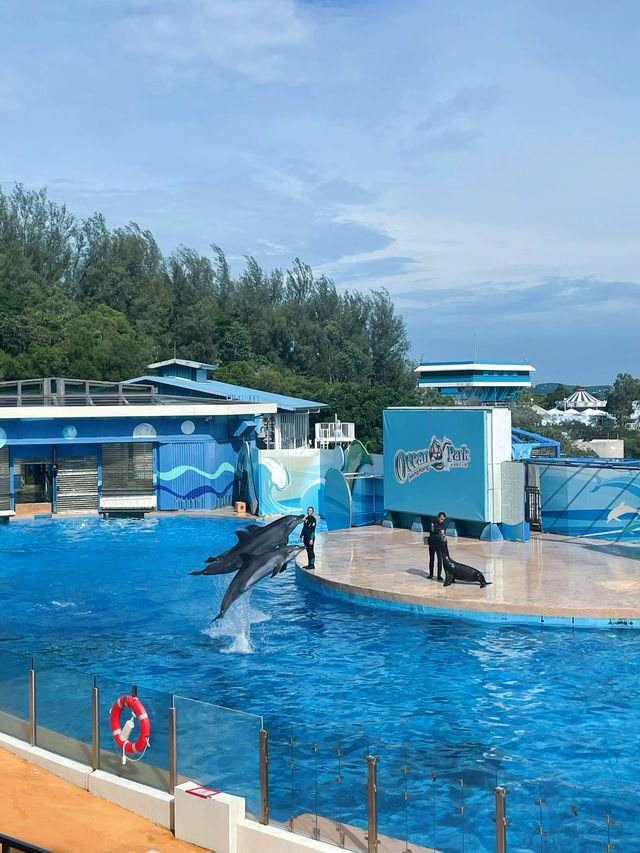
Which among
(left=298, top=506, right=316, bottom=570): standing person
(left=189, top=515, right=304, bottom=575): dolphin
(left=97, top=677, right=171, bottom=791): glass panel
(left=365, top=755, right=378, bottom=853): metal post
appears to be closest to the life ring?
(left=97, top=677, right=171, bottom=791): glass panel

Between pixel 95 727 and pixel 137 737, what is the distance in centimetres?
51

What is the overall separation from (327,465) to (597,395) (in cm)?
7307

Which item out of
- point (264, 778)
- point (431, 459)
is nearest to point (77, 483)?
point (431, 459)

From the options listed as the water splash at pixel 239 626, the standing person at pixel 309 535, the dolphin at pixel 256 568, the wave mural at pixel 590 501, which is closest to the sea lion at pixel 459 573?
→ the standing person at pixel 309 535

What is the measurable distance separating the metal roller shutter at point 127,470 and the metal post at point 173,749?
72.5 feet

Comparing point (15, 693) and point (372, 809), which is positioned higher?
point (15, 693)

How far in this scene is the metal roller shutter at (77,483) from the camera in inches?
1119

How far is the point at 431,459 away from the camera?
21.4m

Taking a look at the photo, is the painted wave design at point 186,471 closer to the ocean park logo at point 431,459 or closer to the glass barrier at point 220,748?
the ocean park logo at point 431,459

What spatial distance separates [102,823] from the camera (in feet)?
23.6

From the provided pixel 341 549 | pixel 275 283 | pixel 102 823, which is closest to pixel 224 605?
pixel 102 823

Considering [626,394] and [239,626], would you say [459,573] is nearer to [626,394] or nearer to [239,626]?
[239,626]

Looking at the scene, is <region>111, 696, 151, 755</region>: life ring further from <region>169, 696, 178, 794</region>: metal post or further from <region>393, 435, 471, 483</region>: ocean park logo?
<region>393, 435, 471, 483</region>: ocean park logo

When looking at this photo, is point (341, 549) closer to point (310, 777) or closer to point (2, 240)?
point (310, 777)
